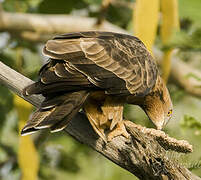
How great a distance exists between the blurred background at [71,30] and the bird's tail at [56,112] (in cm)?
166

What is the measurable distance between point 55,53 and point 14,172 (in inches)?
149

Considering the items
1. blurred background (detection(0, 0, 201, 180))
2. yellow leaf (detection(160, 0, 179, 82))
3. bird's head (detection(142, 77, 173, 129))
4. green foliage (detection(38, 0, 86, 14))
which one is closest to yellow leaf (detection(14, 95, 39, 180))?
blurred background (detection(0, 0, 201, 180))

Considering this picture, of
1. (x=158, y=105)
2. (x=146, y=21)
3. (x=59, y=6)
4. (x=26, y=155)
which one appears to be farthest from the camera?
(x=59, y=6)

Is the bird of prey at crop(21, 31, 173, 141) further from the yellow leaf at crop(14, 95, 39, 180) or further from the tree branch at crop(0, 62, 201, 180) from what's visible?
the yellow leaf at crop(14, 95, 39, 180)

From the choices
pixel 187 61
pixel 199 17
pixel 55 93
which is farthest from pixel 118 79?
pixel 187 61

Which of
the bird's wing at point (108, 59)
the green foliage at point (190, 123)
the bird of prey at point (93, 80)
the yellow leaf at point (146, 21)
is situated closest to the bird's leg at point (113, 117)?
the bird of prey at point (93, 80)

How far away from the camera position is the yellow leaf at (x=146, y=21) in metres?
6.17

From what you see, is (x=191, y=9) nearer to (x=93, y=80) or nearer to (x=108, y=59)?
(x=108, y=59)

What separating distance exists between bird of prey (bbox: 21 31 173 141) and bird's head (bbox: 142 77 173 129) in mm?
303

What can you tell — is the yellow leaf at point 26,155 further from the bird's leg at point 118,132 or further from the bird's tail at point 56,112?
the bird's tail at point 56,112

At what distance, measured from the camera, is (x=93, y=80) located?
464 centimetres

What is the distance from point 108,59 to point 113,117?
1.49ft

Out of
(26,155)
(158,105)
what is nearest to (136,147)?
(158,105)

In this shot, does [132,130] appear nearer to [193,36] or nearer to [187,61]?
[193,36]
